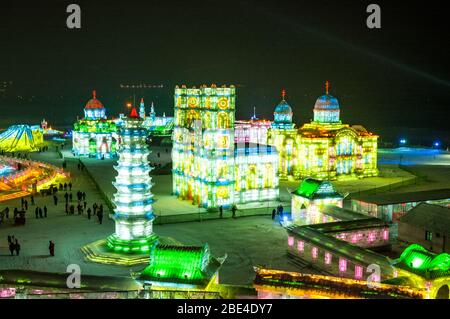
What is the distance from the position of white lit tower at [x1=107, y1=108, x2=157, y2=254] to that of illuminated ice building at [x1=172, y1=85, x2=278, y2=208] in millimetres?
10318

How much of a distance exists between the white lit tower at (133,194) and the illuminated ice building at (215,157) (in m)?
10.3

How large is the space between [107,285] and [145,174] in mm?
11501

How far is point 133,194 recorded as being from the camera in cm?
3041

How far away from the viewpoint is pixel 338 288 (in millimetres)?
19234

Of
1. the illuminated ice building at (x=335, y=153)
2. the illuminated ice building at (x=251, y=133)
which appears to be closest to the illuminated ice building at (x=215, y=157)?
the illuminated ice building at (x=335, y=153)

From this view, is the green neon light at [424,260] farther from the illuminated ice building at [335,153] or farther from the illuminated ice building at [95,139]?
the illuminated ice building at [95,139]

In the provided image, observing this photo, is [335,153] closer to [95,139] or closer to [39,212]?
[39,212]

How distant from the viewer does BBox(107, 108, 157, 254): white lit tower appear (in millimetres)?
30250

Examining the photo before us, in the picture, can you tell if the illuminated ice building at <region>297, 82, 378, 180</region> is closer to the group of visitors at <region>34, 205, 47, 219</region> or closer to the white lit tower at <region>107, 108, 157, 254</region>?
the group of visitors at <region>34, 205, 47, 219</region>

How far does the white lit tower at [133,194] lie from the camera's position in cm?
3025

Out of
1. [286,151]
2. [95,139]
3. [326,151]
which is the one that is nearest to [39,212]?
[286,151]

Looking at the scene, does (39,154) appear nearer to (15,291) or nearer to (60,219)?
(60,219)

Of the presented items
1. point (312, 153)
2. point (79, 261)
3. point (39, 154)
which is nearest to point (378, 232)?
point (79, 261)
